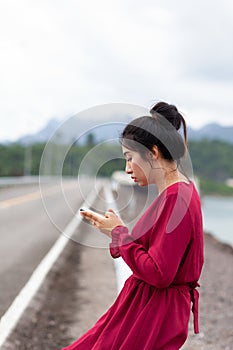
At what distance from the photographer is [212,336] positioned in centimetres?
645

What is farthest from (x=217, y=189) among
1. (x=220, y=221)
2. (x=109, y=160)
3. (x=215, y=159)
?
(x=109, y=160)

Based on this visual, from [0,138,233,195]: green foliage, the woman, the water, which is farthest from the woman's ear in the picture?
the water

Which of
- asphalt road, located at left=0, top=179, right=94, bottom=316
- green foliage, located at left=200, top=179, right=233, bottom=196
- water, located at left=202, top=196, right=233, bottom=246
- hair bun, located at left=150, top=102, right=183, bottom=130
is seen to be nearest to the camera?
hair bun, located at left=150, top=102, right=183, bottom=130

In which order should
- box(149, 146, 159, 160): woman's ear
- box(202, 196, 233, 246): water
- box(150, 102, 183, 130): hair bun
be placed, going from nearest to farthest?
1. box(149, 146, 159, 160): woman's ear
2. box(150, 102, 183, 130): hair bun
3. box(202, 196, 233, 246): water

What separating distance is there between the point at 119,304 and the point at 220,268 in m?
8.62

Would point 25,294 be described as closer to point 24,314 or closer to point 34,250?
point 24,314

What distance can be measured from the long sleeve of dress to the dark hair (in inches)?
8.1

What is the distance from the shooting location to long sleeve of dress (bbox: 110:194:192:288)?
251 cm

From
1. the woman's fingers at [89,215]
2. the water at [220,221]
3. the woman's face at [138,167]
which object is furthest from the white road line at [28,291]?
the water at [220,221]

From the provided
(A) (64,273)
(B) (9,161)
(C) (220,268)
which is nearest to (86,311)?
(A) (64,273)

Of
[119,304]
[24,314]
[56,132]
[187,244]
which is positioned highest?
[56,132]

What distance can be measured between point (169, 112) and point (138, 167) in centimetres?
29

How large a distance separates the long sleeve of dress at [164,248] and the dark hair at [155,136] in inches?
8.1

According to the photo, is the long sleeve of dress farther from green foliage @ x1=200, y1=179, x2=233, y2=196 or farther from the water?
green foliage @ x1=200, y1=179, x2=233, y2=196
